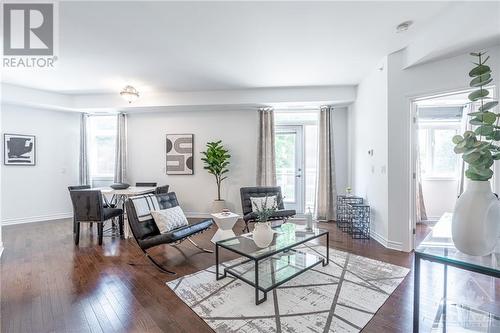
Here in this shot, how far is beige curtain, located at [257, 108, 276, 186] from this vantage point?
5574 mm

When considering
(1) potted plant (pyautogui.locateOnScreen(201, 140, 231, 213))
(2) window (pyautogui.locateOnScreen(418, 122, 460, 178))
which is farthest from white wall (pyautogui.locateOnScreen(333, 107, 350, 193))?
(1) potted plant (pyautogui.locateOnScreen(201, 140, 231, 213))

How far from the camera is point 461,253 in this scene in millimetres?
1445

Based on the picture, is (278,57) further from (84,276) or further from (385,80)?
(84,276)

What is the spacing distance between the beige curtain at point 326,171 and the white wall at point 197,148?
4.93 feet

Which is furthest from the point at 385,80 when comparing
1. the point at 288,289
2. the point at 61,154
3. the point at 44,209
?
the point at 44,209

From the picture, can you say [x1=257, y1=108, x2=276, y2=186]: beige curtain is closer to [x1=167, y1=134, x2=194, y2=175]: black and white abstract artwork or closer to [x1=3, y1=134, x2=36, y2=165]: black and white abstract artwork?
[x1=167, y1=134, x2=194, y2=175]: black and white abstract artwork

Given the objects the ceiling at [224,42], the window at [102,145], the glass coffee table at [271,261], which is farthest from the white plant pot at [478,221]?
the window at [102,145]

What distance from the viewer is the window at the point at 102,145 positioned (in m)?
6.34

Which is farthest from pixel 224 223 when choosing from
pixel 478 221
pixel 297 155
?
pixel 478 221

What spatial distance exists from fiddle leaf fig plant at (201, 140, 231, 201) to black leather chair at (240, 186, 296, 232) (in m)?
1.09

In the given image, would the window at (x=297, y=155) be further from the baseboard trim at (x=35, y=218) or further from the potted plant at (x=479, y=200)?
the baseboard trim at (x=35, y=218)

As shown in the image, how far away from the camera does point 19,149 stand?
5.40 m

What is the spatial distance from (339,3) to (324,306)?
9.45 feet

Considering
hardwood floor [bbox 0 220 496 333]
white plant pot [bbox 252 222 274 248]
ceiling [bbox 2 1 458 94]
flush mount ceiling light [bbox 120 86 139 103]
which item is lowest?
hardwood floor [bbox 0 220 496 333]
